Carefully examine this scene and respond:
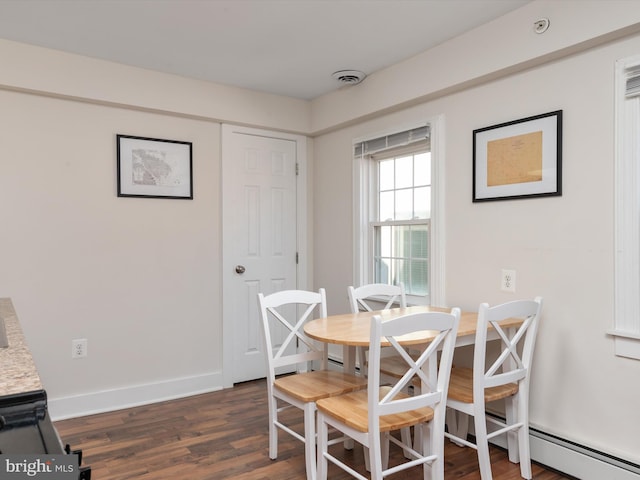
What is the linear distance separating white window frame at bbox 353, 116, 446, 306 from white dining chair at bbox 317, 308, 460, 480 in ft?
3.43

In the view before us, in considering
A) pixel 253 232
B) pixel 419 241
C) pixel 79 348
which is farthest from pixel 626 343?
pixel 79 348

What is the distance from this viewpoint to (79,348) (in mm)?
3152

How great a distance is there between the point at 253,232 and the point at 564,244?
7.73 ft

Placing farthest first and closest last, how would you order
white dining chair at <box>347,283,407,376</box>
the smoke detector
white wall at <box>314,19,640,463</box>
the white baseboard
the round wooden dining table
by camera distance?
the smoke detector < the white baseboard < white dining chair at <box>347,283,407,376</box> < white wall at <box>314,19,640,463</box> < the round wooden dining table

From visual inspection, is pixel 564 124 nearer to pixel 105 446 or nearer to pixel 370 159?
pixel 370 159

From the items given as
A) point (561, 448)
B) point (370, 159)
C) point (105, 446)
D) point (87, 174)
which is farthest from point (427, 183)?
point (105, 446)

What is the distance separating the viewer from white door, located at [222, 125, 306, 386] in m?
3.76

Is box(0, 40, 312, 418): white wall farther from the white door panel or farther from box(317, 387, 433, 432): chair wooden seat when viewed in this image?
box(317, 387, 433, 432): chair wooden seat

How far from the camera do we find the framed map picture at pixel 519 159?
238cm

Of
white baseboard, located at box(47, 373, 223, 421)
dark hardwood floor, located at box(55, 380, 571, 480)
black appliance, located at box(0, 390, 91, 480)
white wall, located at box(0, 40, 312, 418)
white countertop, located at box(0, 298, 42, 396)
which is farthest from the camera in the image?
white baseboard, located at box(47, 373, 223, 421)

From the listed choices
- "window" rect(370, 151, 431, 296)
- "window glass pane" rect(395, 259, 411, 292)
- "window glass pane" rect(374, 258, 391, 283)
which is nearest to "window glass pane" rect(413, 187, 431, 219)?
"window" rect(370, 151, 431, 296)

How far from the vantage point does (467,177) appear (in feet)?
9.33

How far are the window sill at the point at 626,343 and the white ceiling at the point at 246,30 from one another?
169 cm

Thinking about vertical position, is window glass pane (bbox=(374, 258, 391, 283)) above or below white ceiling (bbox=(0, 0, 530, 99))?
below
